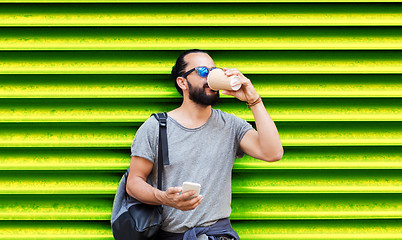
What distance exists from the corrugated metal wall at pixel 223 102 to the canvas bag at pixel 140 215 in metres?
0.42

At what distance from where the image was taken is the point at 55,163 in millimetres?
2316

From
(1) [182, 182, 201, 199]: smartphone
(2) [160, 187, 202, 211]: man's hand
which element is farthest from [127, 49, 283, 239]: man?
(1) [182, 182, 201, 199]: smartphone

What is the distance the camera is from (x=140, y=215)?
187cm

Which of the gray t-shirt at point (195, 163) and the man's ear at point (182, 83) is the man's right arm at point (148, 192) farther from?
the man's ear at point (182, 83)

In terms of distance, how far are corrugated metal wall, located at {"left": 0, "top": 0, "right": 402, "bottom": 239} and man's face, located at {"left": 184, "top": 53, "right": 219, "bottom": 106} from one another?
0.32 meters

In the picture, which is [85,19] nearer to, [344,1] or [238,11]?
[238,11]

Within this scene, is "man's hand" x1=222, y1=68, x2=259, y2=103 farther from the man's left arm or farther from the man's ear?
the man's ear

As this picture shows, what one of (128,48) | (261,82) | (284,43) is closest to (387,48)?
(284,43)

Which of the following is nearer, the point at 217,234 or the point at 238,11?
the point at 217,234

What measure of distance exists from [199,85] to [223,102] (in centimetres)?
42

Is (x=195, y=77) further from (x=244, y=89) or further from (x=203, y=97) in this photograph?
(x=244, y=89)

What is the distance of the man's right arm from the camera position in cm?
164

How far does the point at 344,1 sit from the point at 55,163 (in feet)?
7.22

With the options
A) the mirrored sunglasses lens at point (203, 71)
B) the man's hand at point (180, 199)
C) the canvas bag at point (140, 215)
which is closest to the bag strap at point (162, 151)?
the canvas bag at point (140, 215)
